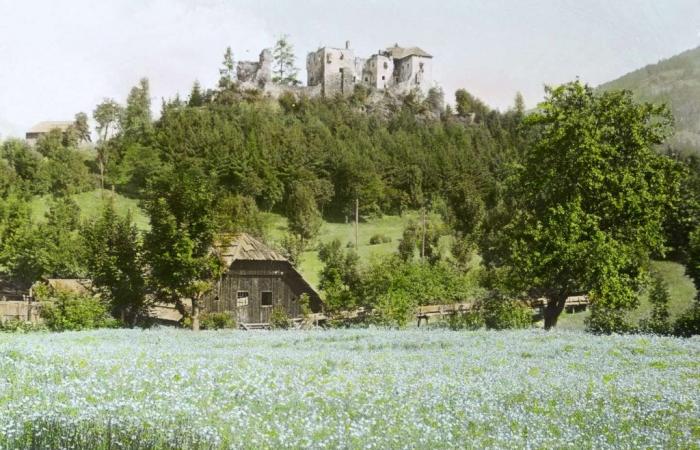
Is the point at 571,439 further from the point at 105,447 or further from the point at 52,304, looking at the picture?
the point at 52,304

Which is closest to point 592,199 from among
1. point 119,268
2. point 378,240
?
point 119,268

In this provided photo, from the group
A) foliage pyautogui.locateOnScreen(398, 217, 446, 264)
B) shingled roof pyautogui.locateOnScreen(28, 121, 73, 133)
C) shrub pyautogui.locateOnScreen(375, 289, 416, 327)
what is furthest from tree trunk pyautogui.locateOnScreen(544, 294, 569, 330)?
shingled roof pyautogui.locateOnScreen(28, 121, 73, 133)

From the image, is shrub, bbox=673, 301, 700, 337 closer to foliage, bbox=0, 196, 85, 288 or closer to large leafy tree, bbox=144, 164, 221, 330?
large leafy tree, bbox=144, 164, 221, 330

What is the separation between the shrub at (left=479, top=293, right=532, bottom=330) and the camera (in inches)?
1480

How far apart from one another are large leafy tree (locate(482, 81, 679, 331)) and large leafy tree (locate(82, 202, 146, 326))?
72.3 ft

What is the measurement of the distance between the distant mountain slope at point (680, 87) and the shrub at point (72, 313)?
132 m

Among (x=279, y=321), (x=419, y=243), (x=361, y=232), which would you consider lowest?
(x=279, y=321)

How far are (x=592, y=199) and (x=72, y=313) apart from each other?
29.4 m

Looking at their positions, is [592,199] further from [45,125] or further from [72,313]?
[45,125]

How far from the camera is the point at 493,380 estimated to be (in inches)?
595

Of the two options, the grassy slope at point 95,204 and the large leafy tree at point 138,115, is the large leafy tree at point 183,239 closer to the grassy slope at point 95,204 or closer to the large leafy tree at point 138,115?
the grassy slope at point 95,204

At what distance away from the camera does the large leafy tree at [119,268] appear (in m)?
39.4

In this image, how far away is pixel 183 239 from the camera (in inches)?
1396

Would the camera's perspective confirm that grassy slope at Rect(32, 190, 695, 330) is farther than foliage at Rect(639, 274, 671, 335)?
Yes
